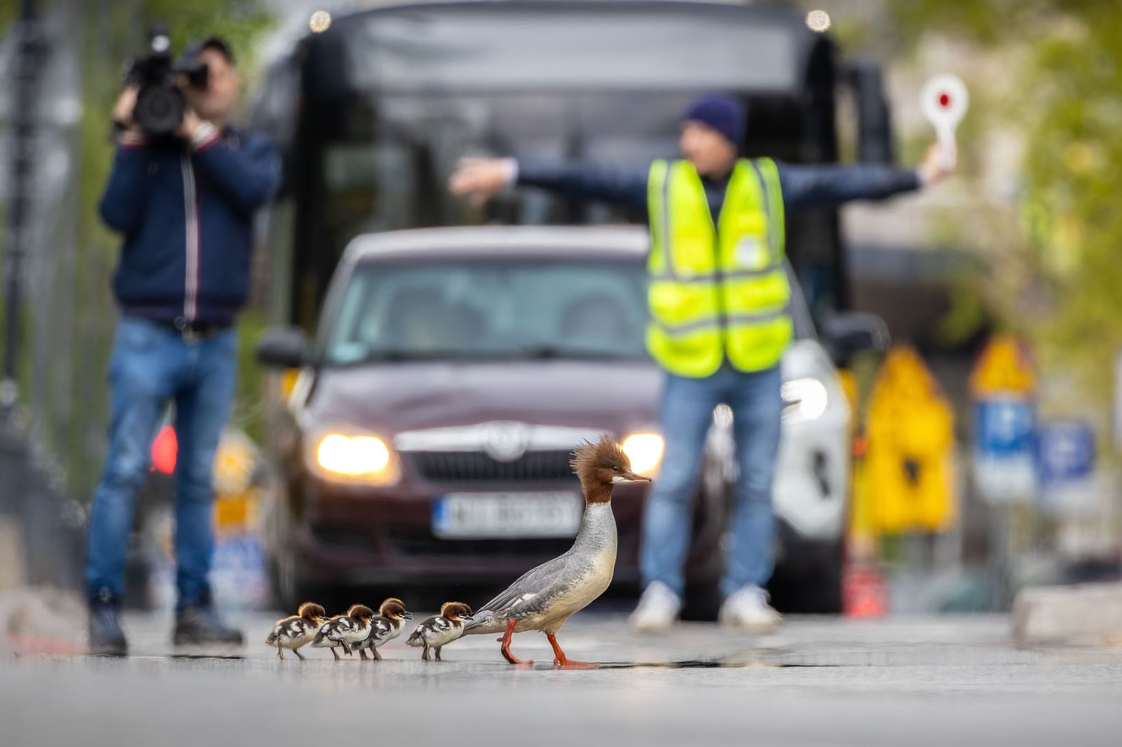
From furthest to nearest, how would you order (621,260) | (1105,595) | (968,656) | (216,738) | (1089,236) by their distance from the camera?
(1089,236), (621,260), (1105,595), (968,656), (216,738)

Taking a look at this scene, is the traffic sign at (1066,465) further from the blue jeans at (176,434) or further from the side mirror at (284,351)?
the blue jeans at (176,434)

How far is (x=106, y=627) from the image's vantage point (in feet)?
28.1

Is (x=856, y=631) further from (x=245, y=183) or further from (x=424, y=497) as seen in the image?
(x=245, y=183)

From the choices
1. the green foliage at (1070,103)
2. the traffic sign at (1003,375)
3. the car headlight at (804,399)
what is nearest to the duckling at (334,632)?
the car headlight at (804,399)

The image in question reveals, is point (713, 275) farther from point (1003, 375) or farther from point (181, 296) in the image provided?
point (1003, 375)

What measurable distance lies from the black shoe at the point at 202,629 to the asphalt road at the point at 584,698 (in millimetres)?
81

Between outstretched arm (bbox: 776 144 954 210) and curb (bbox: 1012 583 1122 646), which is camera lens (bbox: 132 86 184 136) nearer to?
outstretched arm (bbox: 776 144 954 210)

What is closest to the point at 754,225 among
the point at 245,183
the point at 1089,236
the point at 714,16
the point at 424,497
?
the point at 424,497

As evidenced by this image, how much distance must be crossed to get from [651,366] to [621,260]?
903mm

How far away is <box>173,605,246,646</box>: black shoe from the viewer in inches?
347

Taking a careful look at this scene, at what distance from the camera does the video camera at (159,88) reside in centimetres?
877

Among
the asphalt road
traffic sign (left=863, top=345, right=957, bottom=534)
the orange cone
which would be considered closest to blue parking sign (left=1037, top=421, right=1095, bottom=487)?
traffic sign (left=863, top=345, right=957, bottom=534)

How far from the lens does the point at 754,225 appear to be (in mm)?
10508

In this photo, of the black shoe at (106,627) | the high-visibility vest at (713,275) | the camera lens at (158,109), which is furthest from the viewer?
the high-visibility vest at (713,275)
